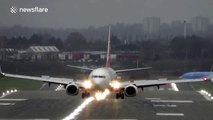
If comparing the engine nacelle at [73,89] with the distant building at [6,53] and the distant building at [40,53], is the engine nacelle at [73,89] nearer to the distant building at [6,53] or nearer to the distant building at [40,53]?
the distant building at [40,53]

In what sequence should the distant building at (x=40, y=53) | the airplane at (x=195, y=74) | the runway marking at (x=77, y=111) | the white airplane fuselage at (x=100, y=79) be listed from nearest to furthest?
the runway marking at (x=77, y=111), the white airplane fuselage at (x=100, y=79), the distant building at (x=40, y=53), the airplane at (x=195, y=74)

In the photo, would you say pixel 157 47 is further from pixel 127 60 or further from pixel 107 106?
pixel 107 106

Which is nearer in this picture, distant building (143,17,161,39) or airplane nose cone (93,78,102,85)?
airplane nose cone (93,78,102,85)

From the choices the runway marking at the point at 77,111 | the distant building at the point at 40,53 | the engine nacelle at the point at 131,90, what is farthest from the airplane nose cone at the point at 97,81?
the distant building at the point at 40,53

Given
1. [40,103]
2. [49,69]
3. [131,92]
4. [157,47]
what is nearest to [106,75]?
[131,92]

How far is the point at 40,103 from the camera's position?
189ft

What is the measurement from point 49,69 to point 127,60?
20.9 metres

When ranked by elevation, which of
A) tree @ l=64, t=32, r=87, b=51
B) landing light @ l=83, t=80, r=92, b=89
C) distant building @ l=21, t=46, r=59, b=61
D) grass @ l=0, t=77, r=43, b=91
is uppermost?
tree @ l=64, t=32, r=87, b=51

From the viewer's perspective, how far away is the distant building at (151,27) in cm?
14050

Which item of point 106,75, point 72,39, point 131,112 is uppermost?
point 72,39

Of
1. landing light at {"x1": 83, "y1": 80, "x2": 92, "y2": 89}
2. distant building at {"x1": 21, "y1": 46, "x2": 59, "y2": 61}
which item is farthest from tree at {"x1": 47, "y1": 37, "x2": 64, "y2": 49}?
landing light at {"x1": 83, "y1": 80, "x2": 92, "y2": 89}

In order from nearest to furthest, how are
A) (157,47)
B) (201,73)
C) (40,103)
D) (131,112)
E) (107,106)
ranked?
(131,112) < (107,106) < (40,103) < (201,73) < (157,47)

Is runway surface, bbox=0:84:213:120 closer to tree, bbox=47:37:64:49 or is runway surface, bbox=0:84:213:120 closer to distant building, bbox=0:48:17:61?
distant building, bbox=0:48:17:61

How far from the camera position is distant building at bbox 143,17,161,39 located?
5531 inches
